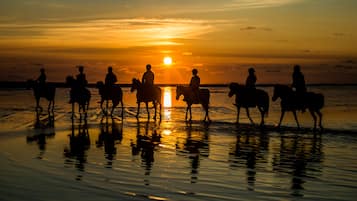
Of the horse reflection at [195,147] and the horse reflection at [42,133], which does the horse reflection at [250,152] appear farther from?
the horse reflection at [42,133]

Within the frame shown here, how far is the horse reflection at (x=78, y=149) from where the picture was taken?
11102 millimetres

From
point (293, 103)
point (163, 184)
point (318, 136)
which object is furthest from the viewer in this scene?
point (293, 103)

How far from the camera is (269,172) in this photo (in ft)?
33.4

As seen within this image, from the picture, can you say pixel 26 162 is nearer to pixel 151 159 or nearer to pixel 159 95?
pixel 151 159

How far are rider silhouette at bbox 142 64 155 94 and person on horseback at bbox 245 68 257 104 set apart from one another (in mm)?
5007

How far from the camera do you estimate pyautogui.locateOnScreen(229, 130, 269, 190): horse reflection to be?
409 inches

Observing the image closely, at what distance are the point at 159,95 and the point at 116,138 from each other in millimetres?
9392

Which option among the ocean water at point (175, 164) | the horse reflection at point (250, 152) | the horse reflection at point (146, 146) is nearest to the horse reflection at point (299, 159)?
the ocean water at point (175, 164)

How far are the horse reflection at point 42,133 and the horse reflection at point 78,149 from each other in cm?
69

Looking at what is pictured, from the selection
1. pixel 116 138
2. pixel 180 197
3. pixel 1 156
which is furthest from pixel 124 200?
pixel 116 138

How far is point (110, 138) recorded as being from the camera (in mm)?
16391

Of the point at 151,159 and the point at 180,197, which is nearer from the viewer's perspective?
the point at 180,197

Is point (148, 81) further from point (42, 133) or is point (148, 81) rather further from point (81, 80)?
point (42, 133)

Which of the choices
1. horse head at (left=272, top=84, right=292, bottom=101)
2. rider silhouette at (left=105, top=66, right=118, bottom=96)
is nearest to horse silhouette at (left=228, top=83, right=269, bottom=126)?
horse head at (left=272, top=84, right=292, bottom=101)
